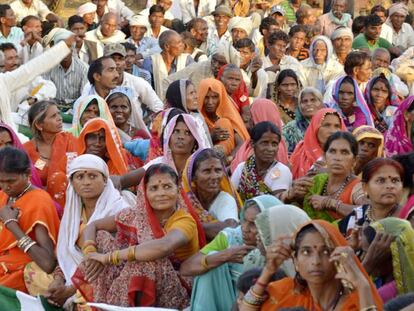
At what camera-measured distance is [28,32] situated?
40.8 ft

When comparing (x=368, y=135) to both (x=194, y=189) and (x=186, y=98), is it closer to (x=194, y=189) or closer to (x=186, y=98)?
(x=194, y=189)

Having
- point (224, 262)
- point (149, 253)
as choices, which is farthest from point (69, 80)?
point (224, 262)

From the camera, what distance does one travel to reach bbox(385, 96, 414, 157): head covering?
8406 millimetres

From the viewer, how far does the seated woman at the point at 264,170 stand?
7.84 m

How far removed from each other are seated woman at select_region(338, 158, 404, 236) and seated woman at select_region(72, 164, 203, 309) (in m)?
0.94

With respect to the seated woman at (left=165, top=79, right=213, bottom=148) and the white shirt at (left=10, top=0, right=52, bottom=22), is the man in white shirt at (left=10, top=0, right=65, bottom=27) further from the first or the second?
the seated woman at (left=165, top=79, right=213, bottom=148)

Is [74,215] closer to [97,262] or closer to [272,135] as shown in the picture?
[97,262]

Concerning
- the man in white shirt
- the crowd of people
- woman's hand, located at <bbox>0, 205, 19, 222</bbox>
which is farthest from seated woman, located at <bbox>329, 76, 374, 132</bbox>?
the man in white shirt

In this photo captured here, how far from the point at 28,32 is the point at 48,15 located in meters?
1.87

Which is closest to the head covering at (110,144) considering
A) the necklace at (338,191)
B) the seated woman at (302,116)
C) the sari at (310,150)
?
the sari at (310,150)

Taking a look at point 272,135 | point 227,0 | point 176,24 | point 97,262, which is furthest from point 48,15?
point 97,262

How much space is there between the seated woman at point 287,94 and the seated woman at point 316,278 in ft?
15.1

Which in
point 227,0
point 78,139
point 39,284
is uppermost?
point 227,0

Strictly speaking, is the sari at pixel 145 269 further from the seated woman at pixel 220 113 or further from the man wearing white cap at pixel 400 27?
the man wearing white cap at pixel 400 27
